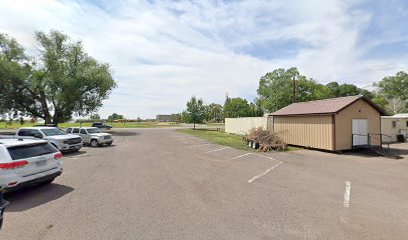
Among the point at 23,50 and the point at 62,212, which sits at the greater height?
the point at 23,50

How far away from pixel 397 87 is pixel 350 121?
49361mm

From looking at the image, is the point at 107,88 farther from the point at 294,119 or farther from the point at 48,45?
the point at 294,119

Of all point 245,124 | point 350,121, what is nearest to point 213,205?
point 350,121

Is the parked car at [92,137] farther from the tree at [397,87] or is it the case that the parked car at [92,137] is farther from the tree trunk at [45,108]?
the tree at [397,87]

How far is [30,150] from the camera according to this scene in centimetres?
718

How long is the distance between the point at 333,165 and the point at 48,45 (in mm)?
43963

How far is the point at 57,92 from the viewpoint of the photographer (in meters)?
36.4

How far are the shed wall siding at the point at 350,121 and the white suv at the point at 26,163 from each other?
16.8 metres

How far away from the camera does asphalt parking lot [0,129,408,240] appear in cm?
471

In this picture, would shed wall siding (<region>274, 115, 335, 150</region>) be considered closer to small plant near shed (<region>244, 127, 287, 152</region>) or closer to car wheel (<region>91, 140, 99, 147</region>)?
small plant near shed (<region>244, 127, 287, 152</region>)

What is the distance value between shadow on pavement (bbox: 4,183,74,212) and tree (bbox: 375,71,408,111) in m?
66.1

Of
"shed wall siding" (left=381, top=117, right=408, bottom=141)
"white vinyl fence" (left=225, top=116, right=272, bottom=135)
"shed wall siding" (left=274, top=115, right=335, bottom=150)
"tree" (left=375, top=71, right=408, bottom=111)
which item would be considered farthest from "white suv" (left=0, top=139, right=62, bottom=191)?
"tree" (left=375, top=71, right=408, bottom=111)

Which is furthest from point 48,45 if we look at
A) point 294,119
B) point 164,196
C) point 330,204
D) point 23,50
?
point 330,204

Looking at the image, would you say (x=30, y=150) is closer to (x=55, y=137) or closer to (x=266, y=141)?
(x=55, y=137)
